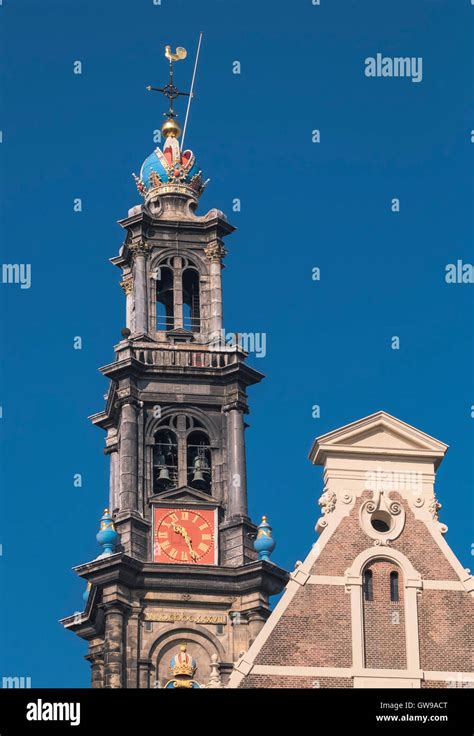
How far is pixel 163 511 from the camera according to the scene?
92.4m

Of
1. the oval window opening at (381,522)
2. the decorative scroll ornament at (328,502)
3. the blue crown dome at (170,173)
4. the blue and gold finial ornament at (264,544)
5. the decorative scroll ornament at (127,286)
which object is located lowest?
the oval window opening at (381,522)

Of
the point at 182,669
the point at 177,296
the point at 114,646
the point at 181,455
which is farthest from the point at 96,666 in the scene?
the point at 177,296

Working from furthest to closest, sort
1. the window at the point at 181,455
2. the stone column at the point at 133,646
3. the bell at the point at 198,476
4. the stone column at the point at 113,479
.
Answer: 1. the stone column at the point at 113,479
2. the window at the point at 181,455
3. the bell at the point at 198,476
4. the stone column at the point at 133,646

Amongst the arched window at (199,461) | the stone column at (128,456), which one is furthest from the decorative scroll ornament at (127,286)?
the arched window at (199,461)

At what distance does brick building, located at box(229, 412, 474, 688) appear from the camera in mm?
61156

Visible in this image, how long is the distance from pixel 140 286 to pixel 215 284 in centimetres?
277

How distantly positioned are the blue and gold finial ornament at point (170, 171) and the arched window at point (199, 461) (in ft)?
35.3

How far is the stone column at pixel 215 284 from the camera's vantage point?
96.6m

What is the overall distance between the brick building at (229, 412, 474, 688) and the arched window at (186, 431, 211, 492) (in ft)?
97.9

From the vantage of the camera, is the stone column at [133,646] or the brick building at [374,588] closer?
the brick building at [374,588]

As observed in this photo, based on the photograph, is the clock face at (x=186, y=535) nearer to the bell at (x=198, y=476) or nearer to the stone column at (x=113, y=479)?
the bell at (x=198, y=476)

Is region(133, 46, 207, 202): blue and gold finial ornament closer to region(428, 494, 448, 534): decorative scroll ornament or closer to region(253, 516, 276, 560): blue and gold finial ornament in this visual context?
region(253, 516, 276, 560): blue and gold finial ornament

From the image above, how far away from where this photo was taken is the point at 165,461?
94062mm
